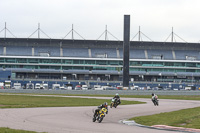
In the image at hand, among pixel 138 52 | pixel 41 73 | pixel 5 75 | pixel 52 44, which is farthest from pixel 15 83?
pixel 138 52

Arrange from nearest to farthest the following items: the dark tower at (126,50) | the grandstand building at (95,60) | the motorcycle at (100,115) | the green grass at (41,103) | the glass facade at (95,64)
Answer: the motorcycle at (100,115)
the green grass at (41,103)
the dark tower at (126,50)
the glass facade at (95,64)
the grandstand building at (95,60)

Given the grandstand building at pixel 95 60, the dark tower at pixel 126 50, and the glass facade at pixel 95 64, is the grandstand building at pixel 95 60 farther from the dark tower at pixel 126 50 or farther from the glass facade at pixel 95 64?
the dark tower at pixel 126 50

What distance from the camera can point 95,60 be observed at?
445 ft

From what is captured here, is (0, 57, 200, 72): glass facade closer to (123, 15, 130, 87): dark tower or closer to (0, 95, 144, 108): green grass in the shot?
(123, 15, 130, 87): dark tower

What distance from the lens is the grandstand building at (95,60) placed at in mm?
134125

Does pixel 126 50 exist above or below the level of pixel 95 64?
above

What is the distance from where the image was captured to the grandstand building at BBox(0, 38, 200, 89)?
134125mm

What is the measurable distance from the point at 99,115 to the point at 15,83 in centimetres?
9445

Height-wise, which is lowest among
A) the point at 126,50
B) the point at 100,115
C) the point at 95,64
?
the point at 100,115

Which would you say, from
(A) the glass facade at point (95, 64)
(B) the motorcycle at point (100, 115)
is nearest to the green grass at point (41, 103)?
(B) the motorcycle at point (100, 115)

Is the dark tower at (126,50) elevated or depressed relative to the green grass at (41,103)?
elevated

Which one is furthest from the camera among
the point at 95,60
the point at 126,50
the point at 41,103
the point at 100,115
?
the point at 95,60

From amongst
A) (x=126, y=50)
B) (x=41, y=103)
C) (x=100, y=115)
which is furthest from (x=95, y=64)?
(x=100, y=115)

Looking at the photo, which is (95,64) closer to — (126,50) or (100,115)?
(126,50)
